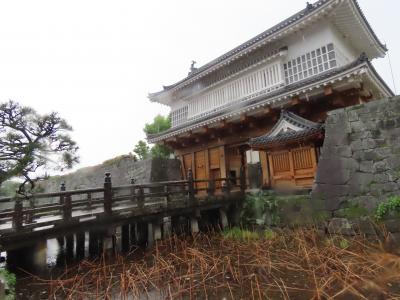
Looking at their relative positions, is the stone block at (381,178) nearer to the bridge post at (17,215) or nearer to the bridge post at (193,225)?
the bridge post at (193,225)

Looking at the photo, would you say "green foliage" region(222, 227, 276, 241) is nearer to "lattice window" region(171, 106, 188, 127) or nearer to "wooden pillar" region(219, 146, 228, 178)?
"wooden pillar" region(219, 146, 228, 178)

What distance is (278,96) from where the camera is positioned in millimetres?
10336

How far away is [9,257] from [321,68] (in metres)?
13.9

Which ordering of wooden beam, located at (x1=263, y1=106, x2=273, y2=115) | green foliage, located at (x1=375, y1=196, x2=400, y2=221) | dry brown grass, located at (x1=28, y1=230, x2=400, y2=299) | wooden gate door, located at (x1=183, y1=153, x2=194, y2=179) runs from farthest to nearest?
wooden gate door, located at (x1=183, y1=153, x2=194, y2=179), wooden beam, located at (x1=263, y1=106, x2=273, y2=115), green foliage, located at (x1=375, y1=196, x2=400, y2=221), dry brown grass, located at (x1=28, y1=230, x2=400, y2=299)

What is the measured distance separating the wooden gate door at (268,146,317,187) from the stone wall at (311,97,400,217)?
82 centimetres

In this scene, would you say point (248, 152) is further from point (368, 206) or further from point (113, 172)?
point (113, 172)

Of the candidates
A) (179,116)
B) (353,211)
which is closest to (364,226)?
(353,211)

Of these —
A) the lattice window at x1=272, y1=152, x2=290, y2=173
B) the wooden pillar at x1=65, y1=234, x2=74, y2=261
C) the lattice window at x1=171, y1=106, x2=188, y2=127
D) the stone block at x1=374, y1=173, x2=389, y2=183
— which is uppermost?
the lattice window at x1=171, y1=106, x2=188, y2=127

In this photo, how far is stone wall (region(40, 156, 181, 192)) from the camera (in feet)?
57.1

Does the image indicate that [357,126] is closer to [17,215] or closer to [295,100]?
[295,100]

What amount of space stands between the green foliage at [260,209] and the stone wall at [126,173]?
21.7ft

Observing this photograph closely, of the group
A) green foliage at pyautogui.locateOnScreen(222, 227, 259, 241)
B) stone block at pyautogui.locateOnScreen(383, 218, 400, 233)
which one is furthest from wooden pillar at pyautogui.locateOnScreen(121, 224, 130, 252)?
stone block at pyautogui.locateOnScreen(383, 218, 400, 233)

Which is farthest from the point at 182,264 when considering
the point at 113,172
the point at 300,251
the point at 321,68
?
the point at 113,172

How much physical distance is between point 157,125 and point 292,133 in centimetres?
2817
